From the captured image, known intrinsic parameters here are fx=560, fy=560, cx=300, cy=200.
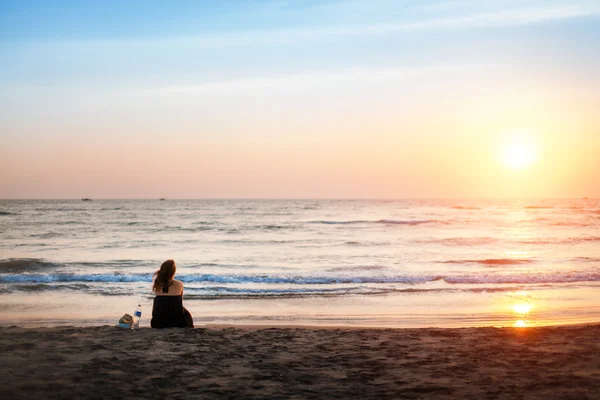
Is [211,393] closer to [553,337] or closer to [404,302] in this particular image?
[553,337]

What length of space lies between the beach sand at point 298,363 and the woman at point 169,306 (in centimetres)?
34

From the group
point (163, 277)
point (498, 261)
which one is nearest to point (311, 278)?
point (498, 261)

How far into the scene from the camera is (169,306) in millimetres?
9008

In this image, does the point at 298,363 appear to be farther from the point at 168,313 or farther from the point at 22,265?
the point at 22,265

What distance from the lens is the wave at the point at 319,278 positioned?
18484 millimetres

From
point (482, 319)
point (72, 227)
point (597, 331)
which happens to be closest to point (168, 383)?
point (597, 331)

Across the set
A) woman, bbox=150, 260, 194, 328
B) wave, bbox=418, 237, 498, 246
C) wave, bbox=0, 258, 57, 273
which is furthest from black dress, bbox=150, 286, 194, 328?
wave, bbox=418, 237, 498, 246

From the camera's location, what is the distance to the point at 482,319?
11.7 meters

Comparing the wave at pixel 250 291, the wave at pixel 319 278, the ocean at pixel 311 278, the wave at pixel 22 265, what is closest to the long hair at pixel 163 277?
the ocean at pixel 311 278

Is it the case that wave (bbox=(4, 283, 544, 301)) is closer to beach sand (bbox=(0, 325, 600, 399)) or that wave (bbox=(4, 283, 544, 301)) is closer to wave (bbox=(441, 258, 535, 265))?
beach sand (bbox=(0, 325, 600, 399))

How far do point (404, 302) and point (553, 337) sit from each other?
5911 millimetres

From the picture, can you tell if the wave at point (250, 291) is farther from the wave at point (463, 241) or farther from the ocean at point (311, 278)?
the wave at point (463, 241)

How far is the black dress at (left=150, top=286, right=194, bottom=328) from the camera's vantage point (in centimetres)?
898

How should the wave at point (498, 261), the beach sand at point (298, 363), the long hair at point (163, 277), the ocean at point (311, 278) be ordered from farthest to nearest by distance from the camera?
the wave at point (498, 261) → the ocean at point (311, 278) → the long hair at point (163, 277) → the beach sand at point (298, 363)
